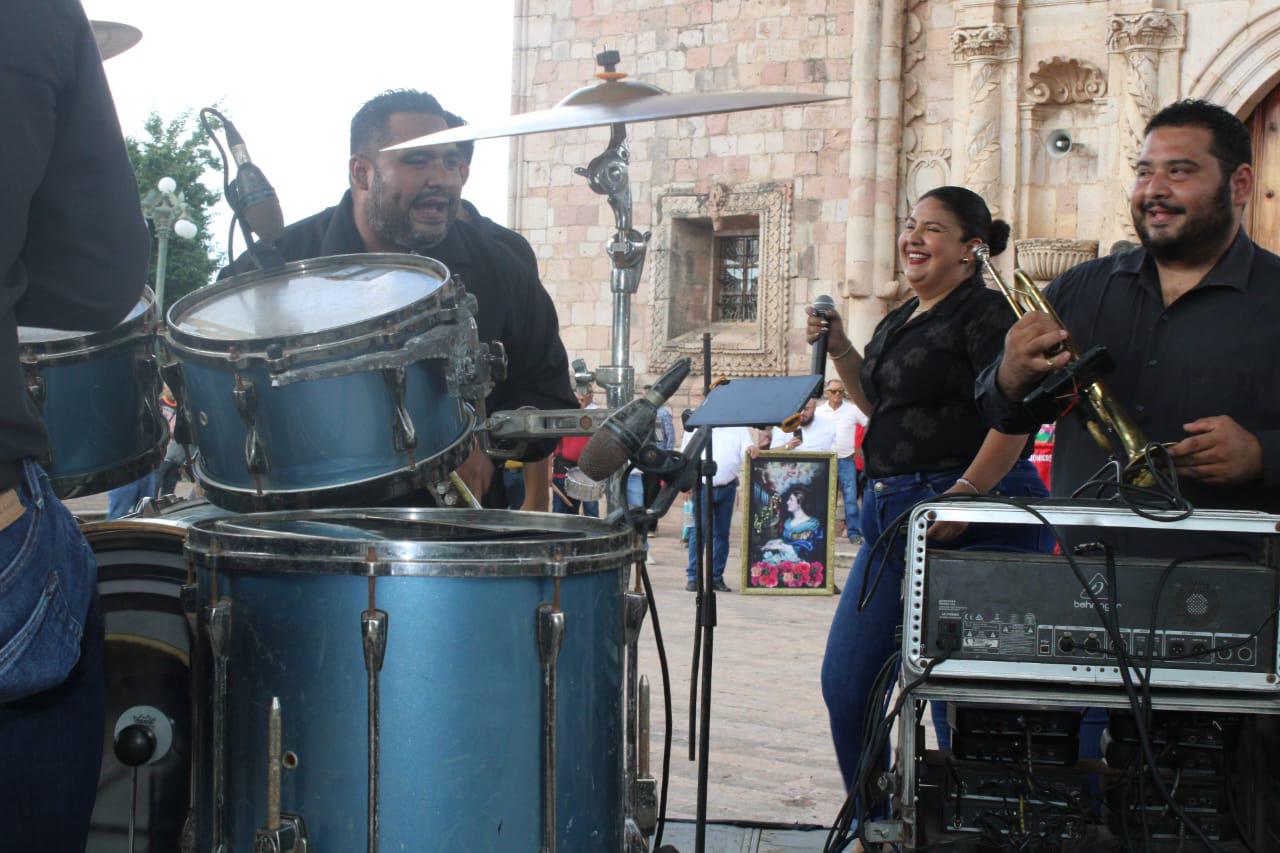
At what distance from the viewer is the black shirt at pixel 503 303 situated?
409 centimetres

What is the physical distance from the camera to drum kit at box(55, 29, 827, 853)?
7.82 feet

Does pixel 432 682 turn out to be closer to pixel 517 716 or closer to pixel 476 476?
pixel 517 716

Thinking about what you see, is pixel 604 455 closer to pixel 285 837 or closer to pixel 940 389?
pixel 285 837

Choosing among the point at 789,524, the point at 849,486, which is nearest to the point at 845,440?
the point at 849,486

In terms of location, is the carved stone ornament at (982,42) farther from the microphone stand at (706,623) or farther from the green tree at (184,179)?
the green tree at (184,179)

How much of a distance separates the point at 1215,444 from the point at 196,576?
1.99m

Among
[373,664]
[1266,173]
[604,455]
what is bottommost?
[373,664]

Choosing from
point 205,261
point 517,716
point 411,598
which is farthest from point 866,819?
point 205,261

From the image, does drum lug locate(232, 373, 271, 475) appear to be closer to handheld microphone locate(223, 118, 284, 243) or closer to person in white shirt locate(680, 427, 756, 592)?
handheld microphone locate(223, 118, 284, 243)

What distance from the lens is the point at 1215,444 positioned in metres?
2.79

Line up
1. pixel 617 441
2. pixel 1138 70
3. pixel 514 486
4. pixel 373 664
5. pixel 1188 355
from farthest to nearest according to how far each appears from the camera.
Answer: pixel 1138 70 → pixel 514 486 → pixel 1188 355 → pixel 617 441 → pixel 373 664

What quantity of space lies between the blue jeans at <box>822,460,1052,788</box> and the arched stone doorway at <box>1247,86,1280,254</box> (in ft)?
32.5

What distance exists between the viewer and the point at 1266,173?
12.6 metres

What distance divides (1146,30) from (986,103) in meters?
1.53
